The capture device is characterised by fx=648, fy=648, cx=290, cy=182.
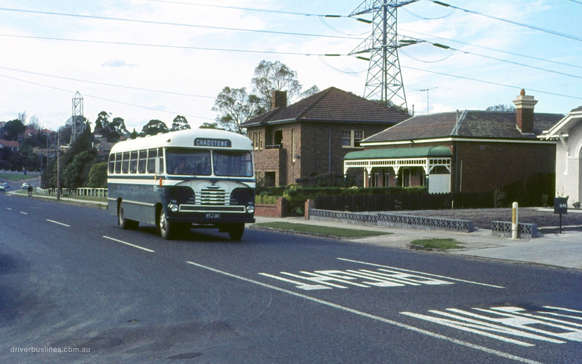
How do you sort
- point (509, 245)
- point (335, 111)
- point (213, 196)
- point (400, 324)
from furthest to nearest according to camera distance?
point (335, 111), point (213, 196), point (509, 245), point (400, 324)

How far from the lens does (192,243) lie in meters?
18.3

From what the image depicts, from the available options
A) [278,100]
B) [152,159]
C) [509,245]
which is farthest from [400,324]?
[278,100]

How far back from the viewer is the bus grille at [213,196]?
738 inches

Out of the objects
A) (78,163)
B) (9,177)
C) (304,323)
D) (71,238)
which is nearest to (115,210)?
(71,238)

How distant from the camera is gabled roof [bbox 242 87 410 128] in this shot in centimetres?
4959

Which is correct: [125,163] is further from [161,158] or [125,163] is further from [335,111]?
[335,111]

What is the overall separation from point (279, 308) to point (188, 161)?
10944 millimetres

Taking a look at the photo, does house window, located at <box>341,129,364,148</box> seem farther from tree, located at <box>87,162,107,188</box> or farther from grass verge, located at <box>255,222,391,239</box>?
tree, located at <box>87,162,107,188</box>

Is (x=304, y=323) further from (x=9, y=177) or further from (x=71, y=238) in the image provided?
(x=9, y=177)

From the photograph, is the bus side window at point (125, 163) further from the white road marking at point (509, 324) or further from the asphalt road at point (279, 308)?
the white road marking at point (509, 324)

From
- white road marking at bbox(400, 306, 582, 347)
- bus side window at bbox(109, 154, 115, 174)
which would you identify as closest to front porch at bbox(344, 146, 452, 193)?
bus side window at bbox(109, 154, 115, 174)

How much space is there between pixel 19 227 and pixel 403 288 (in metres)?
17.2

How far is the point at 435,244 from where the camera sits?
18.2 meters

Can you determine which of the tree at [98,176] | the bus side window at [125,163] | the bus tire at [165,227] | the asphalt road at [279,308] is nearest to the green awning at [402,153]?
the bus side window at [125,163]
